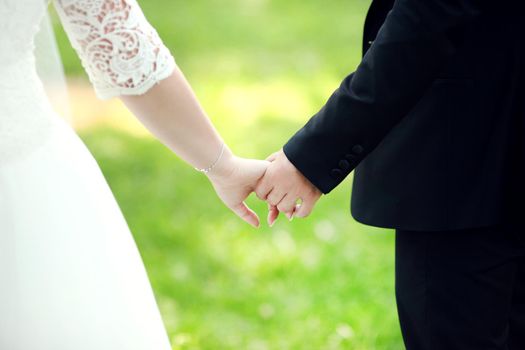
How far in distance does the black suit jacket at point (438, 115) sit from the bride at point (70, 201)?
446 mm

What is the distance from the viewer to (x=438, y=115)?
187cm

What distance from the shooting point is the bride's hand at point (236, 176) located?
7.27ft

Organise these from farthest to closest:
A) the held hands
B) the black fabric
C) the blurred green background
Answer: the blurred green background, the held hands, the black fabric

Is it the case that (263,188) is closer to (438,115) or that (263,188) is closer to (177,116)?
(177,116)

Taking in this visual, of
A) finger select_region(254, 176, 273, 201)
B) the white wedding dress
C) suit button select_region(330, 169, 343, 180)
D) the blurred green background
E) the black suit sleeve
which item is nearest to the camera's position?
the white wedding dress

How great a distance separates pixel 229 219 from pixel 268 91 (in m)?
2.31

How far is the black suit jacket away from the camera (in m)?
1.81

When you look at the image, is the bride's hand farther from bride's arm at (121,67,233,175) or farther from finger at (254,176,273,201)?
bride's arm at (121,67,233,175)

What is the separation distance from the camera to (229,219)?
4.30 metres

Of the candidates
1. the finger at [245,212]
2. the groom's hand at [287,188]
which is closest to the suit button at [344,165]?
the groom's hand at [287,188]

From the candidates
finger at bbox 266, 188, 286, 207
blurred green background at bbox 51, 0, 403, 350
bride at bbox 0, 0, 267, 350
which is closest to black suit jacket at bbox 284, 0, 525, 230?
finger at bbox 266, 188, 286, 207

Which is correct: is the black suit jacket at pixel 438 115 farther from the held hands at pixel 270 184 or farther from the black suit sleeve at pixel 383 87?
the held hands at pixel 270 184

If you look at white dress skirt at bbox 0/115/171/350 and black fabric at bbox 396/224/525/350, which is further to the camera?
black fabric at bbox 396/224/525/350

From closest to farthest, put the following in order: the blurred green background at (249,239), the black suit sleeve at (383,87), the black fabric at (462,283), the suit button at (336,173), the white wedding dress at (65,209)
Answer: the white wedding dress at (65,209)
the black suit sleeve at (383,87)
the black fabric at (462,283)
the suit button at (336,173)
the blurred green background at (249,239)
